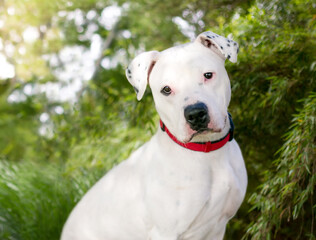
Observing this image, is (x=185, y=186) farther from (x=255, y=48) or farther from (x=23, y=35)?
(x=23, y=35)

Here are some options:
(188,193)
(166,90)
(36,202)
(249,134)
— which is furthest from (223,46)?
(36,202)

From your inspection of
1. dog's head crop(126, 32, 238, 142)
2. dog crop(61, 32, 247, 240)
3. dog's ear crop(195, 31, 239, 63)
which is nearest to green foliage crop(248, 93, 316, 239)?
dog crop(61, 32, 247, 240)

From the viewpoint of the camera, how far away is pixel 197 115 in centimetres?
171

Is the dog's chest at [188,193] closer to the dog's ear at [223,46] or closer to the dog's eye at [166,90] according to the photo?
the dog's eye at [166,90]

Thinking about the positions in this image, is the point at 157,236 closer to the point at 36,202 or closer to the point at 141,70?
the point at 141,70

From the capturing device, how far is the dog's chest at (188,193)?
185cm

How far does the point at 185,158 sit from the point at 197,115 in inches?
12.3

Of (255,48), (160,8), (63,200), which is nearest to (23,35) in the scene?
(160,8)

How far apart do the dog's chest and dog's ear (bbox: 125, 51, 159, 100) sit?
39 centimetres

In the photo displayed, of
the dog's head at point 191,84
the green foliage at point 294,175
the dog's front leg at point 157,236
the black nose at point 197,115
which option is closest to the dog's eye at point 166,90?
the dog's head at point 191,84

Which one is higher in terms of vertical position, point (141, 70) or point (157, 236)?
point (141, 70)

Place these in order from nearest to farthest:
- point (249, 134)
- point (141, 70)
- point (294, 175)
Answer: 1. point (141, 70)
2. point (294, 175)
3. point (249, 134)

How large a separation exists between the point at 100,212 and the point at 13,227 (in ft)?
4.75

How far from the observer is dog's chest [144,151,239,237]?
185 cm
